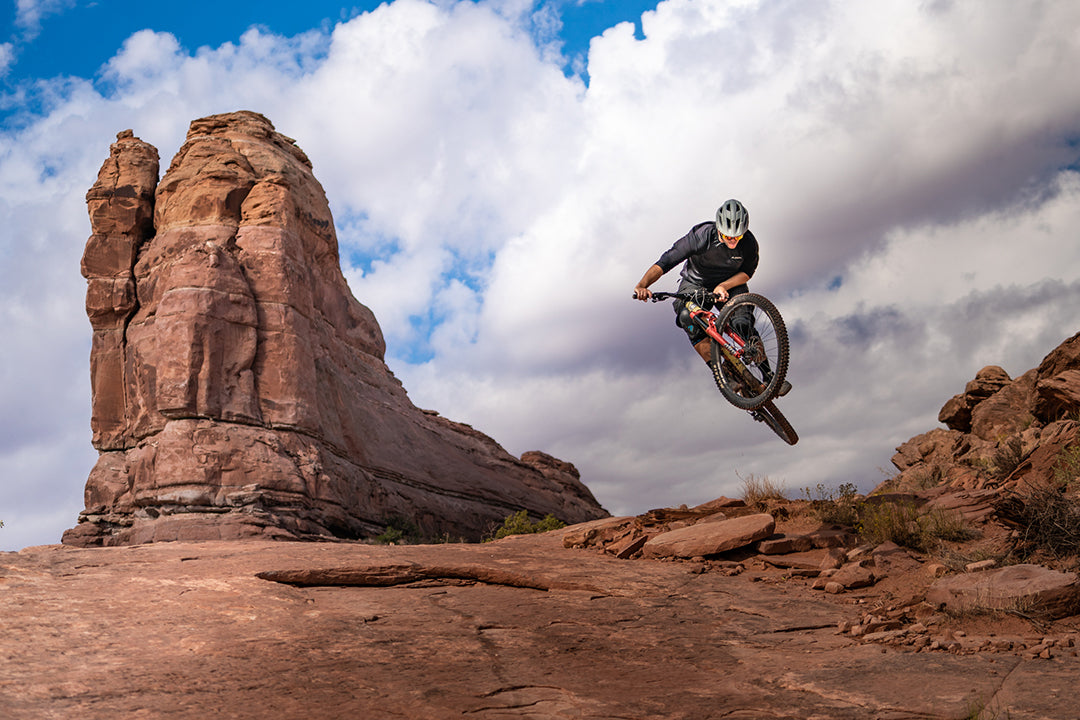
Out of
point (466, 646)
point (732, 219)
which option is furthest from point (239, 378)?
point (466, 646)

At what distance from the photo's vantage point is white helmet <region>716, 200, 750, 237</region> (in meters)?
12.3

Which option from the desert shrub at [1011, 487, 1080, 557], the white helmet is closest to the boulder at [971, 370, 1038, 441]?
the desert shrub at [1011, 487, 1080, 557]

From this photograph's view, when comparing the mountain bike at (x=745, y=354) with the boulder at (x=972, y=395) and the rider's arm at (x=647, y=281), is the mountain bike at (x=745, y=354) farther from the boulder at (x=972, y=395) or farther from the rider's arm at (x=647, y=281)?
the boulder at (x=972, y=395)

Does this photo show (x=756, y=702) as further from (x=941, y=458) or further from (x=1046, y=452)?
(x=941, y=458)

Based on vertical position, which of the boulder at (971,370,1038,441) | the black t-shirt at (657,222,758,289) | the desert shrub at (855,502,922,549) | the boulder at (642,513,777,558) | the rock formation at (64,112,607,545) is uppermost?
the rock formation at (64,112,607,545)

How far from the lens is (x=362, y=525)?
100.0ft

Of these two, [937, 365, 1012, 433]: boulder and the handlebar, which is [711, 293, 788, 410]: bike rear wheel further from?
[937, 365, 1012, 433]: boulder

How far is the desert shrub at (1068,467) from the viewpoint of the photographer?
41.8 ft

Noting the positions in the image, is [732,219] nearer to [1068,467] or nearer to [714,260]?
[714,260]

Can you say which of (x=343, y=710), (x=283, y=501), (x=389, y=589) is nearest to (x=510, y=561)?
(x=389, y=589)

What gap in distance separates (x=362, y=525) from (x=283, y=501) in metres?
3.76

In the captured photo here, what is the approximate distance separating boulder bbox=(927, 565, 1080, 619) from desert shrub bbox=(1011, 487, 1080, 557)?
1.53 m

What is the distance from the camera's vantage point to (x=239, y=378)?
29.4 metres

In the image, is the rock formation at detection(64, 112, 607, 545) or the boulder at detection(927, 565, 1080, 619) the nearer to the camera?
the boulder at detection(927, 565, 1080, 619)
